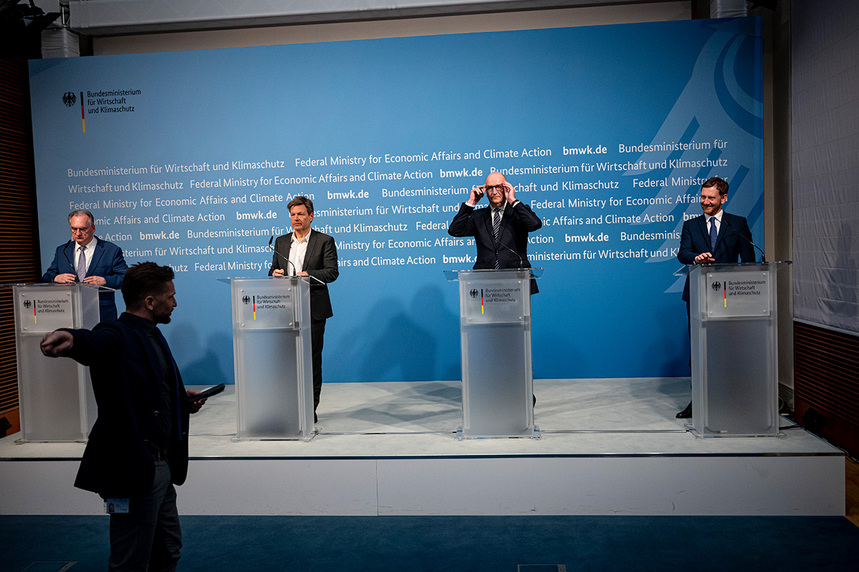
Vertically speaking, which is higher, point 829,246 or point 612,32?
point 612,32

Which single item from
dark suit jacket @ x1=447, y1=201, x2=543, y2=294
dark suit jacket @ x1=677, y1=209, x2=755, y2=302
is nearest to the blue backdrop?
dark suit jacket @ x1=447, y1=201, x2=543, y2=294

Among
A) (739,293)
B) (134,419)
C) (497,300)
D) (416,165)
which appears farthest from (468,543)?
(416,165)

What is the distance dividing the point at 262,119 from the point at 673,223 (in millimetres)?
3906

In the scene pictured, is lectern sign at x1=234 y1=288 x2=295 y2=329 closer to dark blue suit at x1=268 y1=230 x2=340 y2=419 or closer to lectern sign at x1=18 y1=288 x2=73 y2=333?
dark blue suit at x1=268 y1=230 x2=340 y2=419

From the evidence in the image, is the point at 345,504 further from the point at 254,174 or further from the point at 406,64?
the point at 406,64

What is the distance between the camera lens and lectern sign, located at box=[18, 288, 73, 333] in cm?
425

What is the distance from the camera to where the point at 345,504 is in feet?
12.3

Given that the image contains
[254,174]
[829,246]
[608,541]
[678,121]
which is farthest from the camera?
[254,174]

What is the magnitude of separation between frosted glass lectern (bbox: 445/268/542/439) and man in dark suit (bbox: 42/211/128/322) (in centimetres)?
251

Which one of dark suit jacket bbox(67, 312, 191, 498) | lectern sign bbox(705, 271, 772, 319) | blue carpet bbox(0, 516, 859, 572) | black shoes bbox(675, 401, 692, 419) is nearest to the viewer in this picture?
dark suit jacket bbox(67, 312, 191, 498)

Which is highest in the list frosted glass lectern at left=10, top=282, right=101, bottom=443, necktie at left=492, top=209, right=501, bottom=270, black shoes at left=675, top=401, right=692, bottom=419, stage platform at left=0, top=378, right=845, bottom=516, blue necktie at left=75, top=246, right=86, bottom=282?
necktie at left=492, top=209, right=501, bottom=270

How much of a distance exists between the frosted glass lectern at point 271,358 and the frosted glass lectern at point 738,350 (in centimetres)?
237

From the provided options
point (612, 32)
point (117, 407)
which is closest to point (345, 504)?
point (117, 407)

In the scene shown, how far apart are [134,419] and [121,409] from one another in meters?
0.05
